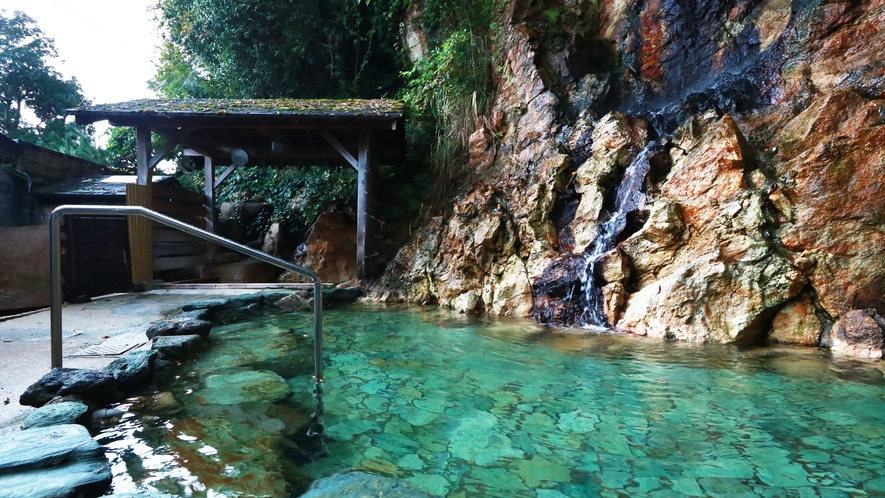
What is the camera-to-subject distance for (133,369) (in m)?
3.01

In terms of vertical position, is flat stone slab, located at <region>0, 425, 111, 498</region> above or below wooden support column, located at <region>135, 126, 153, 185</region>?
below

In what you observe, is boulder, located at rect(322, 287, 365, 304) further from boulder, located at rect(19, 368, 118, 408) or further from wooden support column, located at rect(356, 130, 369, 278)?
boulder, located at rect(19, 368, 118, 408)

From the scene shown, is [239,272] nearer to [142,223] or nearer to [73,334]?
[142,223]

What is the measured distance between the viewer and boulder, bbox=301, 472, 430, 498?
1827mm

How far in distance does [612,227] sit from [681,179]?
1134 millimetres

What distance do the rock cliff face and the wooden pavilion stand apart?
6.18ft

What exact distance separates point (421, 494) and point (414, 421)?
1.00 metres

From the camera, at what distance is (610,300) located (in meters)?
5.54

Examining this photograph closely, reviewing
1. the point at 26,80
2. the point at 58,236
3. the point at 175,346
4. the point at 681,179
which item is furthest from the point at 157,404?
the point at 26,80

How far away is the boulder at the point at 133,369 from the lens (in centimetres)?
290

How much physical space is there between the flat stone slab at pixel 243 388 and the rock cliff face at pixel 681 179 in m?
3.87

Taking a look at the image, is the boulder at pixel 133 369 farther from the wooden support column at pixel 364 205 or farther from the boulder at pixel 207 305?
the wooden support column at pixel 364 205

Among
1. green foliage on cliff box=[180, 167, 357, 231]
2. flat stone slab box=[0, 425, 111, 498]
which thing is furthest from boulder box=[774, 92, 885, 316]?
green foliage on cliff box=[180, 167, 357, 231]

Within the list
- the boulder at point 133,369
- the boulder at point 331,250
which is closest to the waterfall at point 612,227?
the boulder at point 133,369
